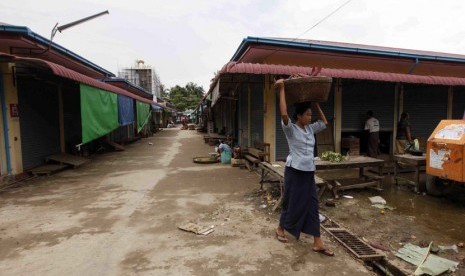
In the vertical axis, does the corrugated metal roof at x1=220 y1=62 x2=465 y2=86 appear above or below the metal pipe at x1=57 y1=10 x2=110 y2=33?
below

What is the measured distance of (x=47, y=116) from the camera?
9.52m

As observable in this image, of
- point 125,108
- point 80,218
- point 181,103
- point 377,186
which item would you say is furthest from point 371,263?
point 181,103

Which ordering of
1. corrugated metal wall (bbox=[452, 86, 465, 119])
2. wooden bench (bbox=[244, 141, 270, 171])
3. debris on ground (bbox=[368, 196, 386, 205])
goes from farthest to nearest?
corrugated metal wall (bbox=[452, 86, 465, 119]) < wooden bench (bbox=[244, 141, 270, 171]) < debris on ground (bbox=[368, 196, 386, 205])

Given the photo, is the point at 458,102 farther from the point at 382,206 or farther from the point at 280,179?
the point at 280,179

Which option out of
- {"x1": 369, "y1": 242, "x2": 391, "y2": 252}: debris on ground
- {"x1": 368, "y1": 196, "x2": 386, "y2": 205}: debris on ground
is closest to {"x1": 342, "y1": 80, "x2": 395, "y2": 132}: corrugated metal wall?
{"x1": 368, "y1": 196, "x2": 386, "y2": 205}: debris on ground

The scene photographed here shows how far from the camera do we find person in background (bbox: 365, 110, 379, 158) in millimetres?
8945

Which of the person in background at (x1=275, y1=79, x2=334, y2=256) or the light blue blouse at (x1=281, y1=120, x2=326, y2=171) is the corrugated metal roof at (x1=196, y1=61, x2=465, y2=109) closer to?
the person in background at (x1=275, y1=79, x2=334, y2=256)

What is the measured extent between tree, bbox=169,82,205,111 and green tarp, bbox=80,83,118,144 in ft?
137

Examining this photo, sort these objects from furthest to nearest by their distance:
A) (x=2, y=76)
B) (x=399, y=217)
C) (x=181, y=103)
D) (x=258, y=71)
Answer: (x=181, y=103), (x=2, y=76), (x=258, y=71), (x=399, y=217)

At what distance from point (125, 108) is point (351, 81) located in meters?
9.48

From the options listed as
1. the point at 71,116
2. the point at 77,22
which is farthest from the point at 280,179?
the point at 71,116

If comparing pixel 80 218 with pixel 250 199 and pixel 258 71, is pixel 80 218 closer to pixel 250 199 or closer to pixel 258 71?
pixel 250 199

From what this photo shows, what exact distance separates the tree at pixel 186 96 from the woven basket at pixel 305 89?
48982 millimetres

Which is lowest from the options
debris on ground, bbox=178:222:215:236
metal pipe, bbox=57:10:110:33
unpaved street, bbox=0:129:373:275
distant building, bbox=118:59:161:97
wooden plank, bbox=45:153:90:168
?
unpaved street, bbox=0:129:373:275
